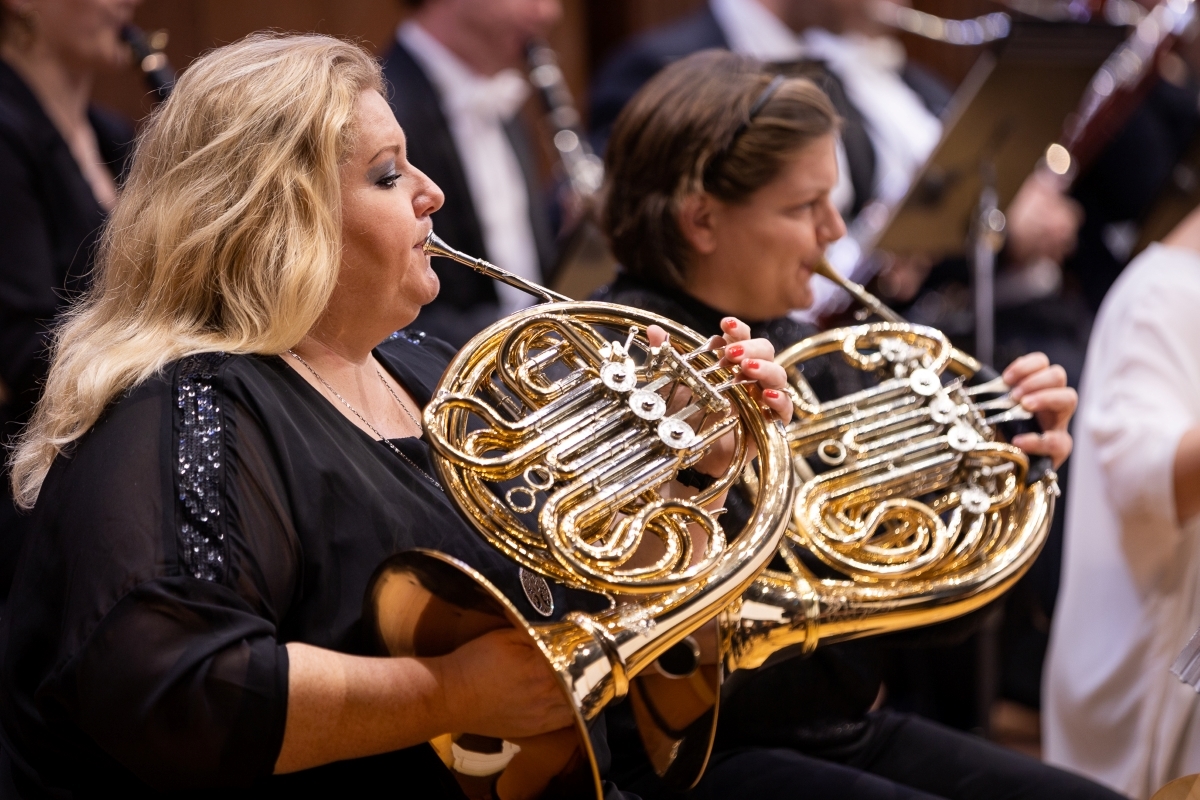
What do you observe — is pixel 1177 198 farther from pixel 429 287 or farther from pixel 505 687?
pixel 505 687

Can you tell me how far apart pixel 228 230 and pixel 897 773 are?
3.67 feet

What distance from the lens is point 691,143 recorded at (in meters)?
1.79

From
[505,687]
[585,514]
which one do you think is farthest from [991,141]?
[505,687]

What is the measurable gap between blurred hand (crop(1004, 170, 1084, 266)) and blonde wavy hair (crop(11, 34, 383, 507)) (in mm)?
2713

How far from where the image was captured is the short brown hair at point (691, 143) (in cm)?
177

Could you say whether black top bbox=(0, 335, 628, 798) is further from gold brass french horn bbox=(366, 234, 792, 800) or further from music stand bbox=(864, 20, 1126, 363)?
music stand bbox=(864, 20, 1126, 363)

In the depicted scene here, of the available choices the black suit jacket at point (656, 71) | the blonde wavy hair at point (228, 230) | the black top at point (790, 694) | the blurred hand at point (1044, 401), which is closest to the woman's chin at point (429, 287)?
the blonde wavy hair at point (228, 230)

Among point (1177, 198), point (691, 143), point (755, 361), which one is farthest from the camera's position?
point (1177, 198)

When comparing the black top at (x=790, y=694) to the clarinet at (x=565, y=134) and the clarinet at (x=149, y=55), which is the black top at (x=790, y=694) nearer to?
the clarinet at (x=565, y=134)

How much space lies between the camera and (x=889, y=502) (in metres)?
1.67

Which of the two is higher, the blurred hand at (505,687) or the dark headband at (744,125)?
the dark headband at (744,125)

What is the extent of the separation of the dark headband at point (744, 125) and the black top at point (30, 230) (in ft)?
3.39

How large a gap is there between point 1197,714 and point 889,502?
0.79 m

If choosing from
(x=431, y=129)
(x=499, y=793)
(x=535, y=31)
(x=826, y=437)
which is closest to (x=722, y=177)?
(x=826, y=437)
